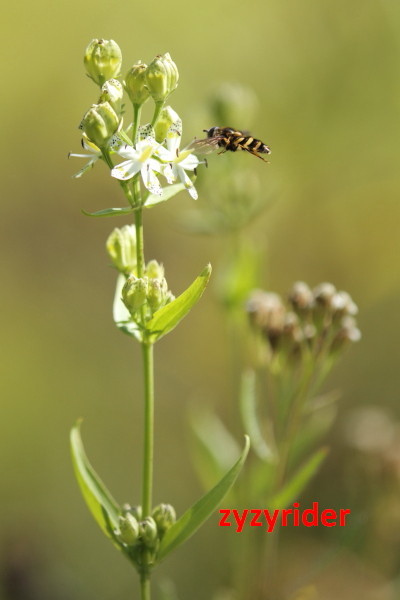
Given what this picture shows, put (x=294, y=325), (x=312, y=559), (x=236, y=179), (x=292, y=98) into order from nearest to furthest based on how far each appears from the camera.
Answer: (x=294, y=325) < (x=236, y=179) < (x=312, y=559) < (x=292, y=98)

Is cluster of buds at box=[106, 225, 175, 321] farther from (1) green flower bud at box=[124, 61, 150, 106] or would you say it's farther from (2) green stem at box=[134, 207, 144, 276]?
(1) green flower bud at box=[124, 61, 150, 106]

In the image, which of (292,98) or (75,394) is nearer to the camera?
(75,394)

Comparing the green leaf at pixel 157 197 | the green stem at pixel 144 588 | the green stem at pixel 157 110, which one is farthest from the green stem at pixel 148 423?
the green stem at pixel 157 110

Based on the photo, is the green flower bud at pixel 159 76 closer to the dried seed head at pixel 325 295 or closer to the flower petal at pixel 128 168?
the flower petal at pixel 128 168

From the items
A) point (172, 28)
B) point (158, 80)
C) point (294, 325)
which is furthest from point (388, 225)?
point (158, 80)

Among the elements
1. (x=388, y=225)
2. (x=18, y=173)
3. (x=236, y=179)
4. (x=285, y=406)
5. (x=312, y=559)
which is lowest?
(x=312, y=559)

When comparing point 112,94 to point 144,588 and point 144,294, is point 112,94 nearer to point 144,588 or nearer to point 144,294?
point 144,294

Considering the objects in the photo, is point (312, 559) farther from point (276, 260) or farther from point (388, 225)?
point (388, 225)
